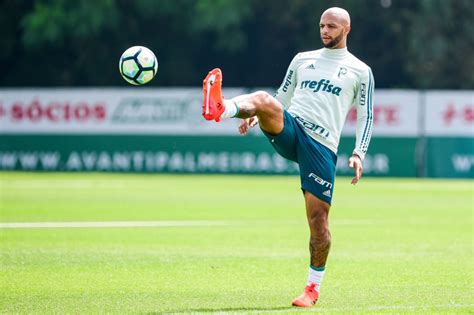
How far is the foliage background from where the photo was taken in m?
49.2

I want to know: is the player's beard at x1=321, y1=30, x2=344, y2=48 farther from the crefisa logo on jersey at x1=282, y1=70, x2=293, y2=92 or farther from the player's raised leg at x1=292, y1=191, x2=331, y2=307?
the player's raised leg at x1=292, y1=191, x2=331, y2=307

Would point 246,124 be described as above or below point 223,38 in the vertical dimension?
above

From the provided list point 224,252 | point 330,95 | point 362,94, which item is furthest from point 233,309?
point 224,252

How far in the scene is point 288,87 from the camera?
1141 cm

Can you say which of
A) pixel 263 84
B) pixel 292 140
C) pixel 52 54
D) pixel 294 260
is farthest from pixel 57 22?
pixel 292 140

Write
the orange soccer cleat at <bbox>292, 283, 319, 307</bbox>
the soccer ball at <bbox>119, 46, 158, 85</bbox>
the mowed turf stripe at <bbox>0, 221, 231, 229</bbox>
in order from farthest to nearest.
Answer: the mowed turf stripe at <bbox>0, 221, 231, 229</bbox> < the soccer ball at <bbox>119, 46, 158, 85</bbox> < the orange soccer cleat at <bbox>292, 283, 319, 307</bbox>

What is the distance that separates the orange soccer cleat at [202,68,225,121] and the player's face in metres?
1.53

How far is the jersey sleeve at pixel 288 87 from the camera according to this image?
37.2 feet

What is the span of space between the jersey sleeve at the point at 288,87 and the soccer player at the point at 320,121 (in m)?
0.01

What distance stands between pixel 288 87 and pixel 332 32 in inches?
28.8

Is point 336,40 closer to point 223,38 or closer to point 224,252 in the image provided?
point 224,252

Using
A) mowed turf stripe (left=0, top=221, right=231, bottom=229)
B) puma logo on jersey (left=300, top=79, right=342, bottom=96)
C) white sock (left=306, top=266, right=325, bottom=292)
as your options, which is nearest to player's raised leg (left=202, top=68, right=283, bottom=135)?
puma logo on jersey (left=300, top=79, right=342, bottom=96)

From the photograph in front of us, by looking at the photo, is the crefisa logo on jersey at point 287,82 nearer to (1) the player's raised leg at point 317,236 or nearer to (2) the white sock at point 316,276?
(1) the player's raised leg at point 317,236

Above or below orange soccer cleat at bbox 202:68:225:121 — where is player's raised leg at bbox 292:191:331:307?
below
